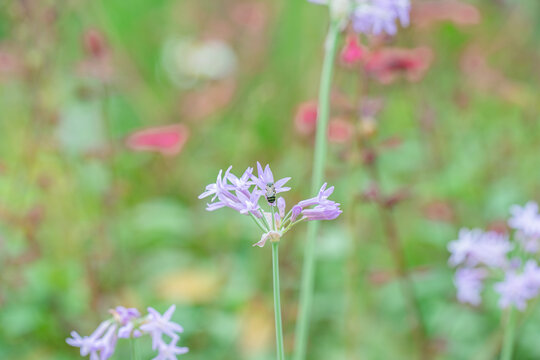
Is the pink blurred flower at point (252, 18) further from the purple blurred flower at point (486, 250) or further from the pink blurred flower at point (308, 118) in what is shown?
the purple blurred flower at point (486, 250)

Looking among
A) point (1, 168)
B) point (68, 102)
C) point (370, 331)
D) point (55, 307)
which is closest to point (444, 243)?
→ point (370, 331)

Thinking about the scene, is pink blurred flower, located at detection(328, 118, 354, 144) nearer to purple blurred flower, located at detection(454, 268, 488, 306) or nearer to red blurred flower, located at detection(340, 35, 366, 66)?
red blurred flower, located at detection(340, 35, 366, 66)

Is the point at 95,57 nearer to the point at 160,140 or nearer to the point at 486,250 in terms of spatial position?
the point at 160,140

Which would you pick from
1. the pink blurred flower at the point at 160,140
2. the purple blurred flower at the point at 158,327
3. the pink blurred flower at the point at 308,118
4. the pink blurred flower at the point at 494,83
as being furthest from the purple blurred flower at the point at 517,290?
the pink blurred flower at the point at 494,83

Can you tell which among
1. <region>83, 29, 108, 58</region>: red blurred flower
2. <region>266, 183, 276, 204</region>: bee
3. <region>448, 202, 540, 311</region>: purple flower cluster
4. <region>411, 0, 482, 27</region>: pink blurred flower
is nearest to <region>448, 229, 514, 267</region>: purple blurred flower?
<region>448, 202, 540, 311</region>: purple flower cluster

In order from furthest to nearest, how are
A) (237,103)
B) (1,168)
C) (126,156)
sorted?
(237,103)
(126,156)
(1,168)

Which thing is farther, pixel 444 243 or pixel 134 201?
pixel 134 201

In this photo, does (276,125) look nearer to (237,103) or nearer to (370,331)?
(237,103)

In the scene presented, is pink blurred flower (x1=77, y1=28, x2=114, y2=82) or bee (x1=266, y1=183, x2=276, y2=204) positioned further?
pink blurred flower (x1=77, y1=28, x2=114, y2=82)

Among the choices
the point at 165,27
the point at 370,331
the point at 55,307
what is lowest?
the point at 370,331
